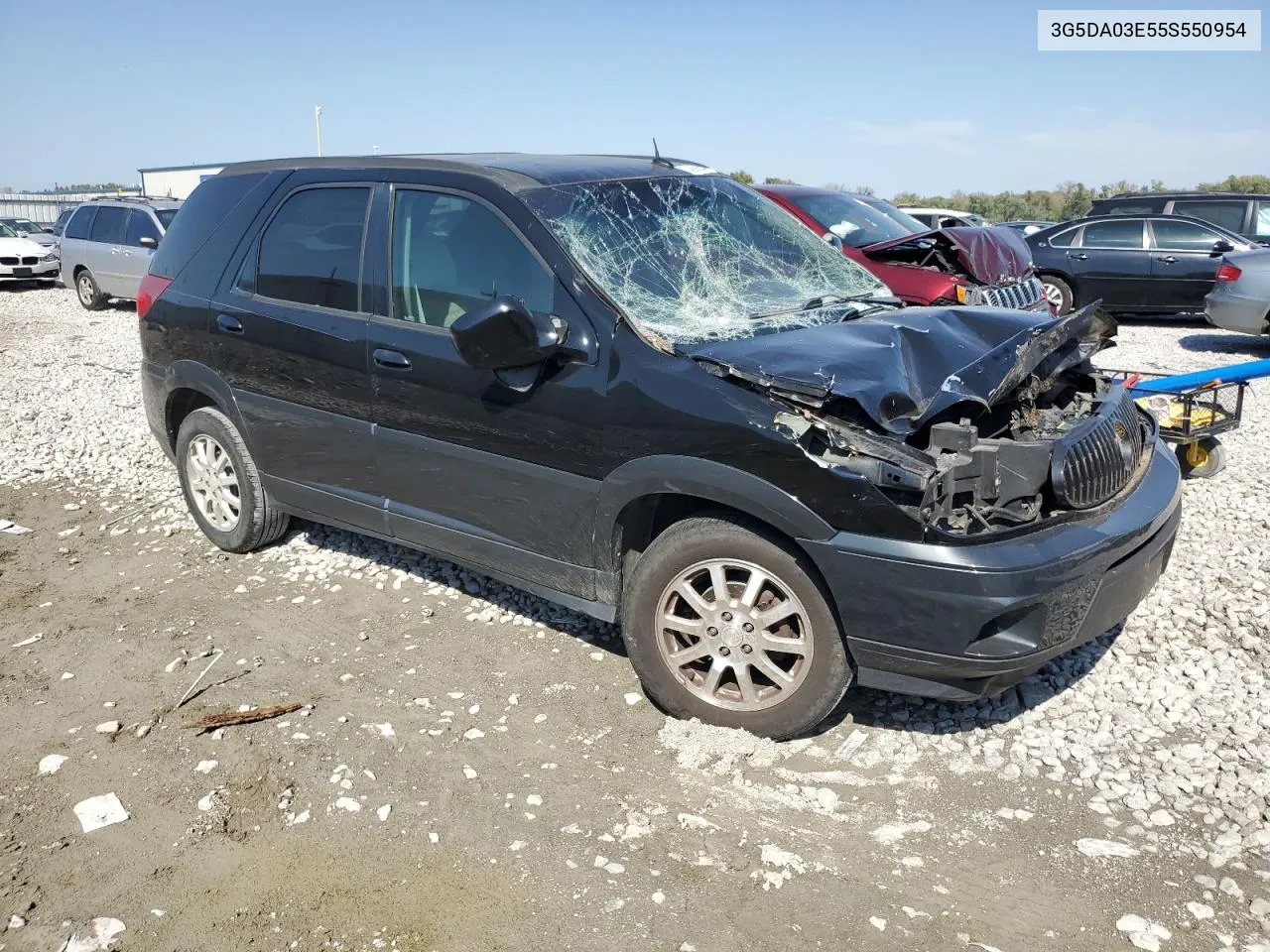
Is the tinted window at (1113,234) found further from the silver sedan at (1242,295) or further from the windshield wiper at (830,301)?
the windshield wiper at (830,301)

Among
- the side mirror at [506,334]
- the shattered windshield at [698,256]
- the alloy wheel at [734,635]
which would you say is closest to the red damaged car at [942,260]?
the shattered windshield at [698,256]

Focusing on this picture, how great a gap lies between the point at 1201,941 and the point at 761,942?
44.7 inches

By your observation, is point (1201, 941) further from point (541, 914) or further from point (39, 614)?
point (39, 614)

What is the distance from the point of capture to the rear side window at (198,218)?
5.30 metres

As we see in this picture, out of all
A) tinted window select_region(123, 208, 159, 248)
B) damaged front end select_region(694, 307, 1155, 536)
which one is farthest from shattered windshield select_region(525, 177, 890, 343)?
tinted window select_region(123, 208, 159, 248)

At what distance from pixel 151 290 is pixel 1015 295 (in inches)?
257

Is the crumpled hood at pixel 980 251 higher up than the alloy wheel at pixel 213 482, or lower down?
higher up

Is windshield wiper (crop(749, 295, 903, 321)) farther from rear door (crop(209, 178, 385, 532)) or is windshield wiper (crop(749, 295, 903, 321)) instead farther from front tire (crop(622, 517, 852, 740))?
rear door (crop(209, 178, 385, 532))

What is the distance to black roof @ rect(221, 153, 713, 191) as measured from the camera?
4.21 m

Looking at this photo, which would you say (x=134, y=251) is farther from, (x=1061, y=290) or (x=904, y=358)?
(x=904, y=358)

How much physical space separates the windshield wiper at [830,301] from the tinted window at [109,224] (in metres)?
15.7

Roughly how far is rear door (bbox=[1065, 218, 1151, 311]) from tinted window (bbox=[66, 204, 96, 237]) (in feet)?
50.3

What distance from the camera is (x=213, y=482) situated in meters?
5.61

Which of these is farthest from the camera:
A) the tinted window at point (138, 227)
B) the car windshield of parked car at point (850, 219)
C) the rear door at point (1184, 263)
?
the tinted window at point (138, 227)
